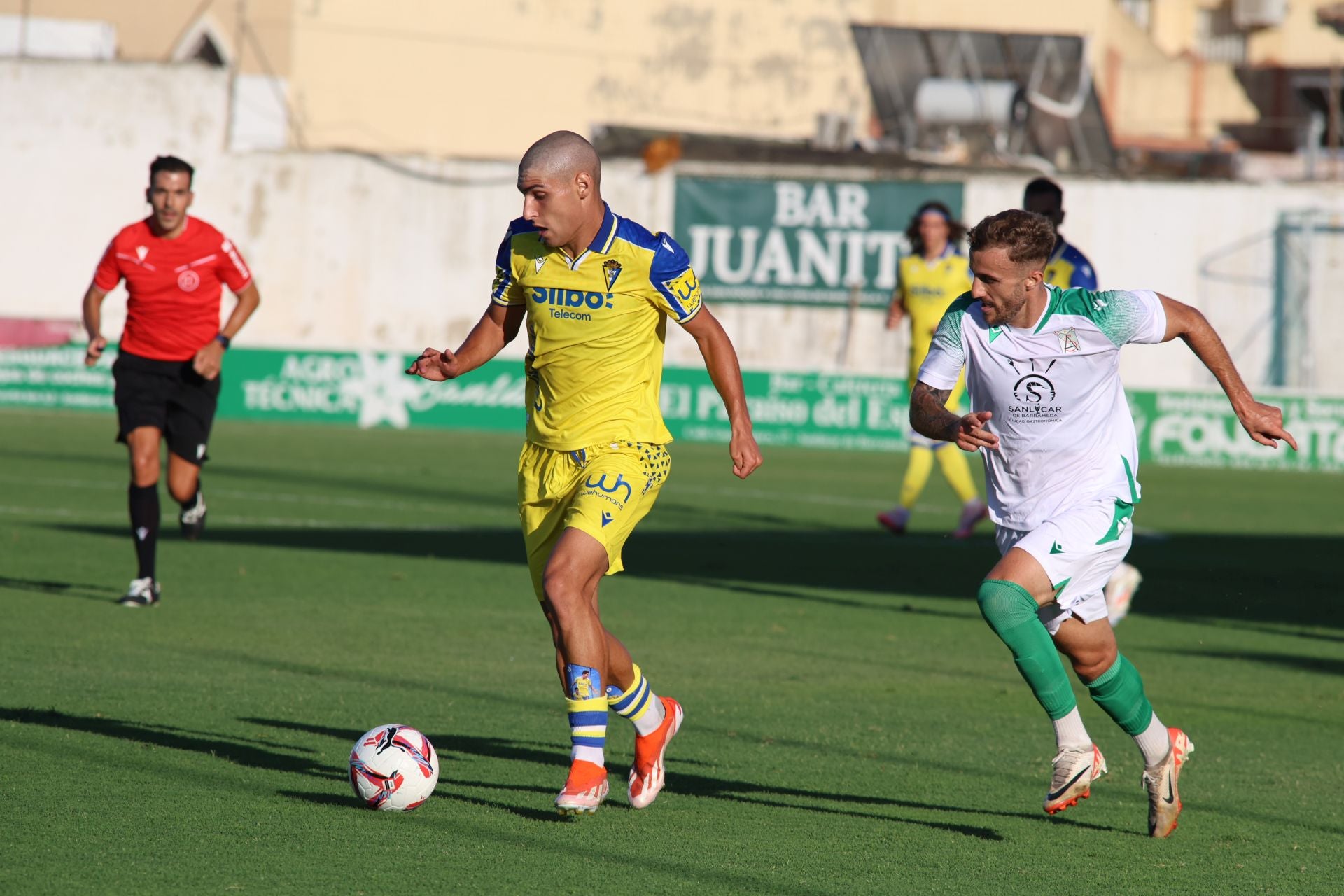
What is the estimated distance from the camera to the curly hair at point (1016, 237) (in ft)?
18.6

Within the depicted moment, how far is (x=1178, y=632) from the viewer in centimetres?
1065

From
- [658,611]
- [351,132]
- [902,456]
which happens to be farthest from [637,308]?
[351,132]

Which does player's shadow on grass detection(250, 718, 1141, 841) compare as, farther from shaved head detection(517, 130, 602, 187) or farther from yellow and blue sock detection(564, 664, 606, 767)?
shaved head detection(517, 130, 602, 187)

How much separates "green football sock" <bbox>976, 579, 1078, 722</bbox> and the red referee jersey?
6093 mm

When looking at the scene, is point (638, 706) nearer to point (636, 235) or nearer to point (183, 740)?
point (636, 235)

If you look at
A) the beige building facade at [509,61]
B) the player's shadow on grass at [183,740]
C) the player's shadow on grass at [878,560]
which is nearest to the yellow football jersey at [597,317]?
the player's shadow on grass at [183,740]

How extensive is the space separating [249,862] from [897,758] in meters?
2.75

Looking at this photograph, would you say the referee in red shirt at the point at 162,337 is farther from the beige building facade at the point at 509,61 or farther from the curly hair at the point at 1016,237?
the beige building facade at the point at 509,61

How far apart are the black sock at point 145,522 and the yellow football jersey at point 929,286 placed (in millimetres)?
6837

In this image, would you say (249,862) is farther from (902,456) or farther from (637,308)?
(902,456)

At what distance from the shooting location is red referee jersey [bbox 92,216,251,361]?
1041 cm

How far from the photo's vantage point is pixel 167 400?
34.1 feet

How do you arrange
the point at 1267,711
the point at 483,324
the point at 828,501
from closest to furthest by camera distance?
the point at 483,324, the point at 1267,711, the point at 828,501

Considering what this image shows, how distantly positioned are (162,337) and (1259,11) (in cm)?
5128
